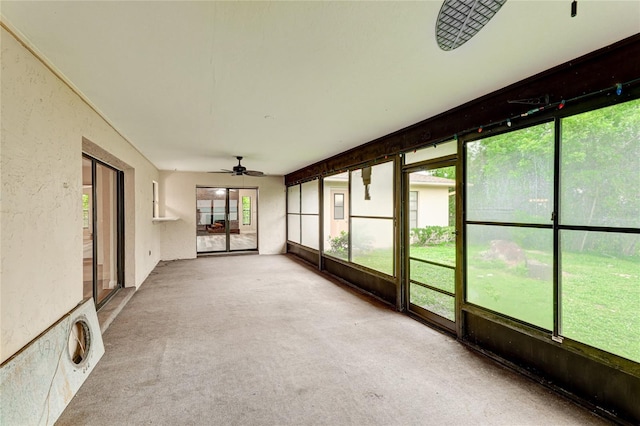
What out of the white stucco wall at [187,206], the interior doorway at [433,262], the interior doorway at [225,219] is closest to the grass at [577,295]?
the interior doorway at [433,262]

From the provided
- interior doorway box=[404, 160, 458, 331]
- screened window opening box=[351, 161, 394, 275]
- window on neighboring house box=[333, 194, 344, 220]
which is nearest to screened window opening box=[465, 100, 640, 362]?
interior doorway box=[404, 160, 458, 331]

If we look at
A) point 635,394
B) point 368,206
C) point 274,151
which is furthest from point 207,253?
point 635,394

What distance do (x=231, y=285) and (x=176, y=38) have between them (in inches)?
182

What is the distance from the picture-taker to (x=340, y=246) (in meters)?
6.61

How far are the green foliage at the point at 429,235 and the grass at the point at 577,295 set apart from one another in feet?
4.12

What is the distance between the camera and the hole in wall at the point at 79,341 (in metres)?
2.53

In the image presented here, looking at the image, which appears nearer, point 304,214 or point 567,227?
point 567,227

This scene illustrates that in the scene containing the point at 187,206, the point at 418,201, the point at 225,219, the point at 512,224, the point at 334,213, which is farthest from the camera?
the point at 225,219

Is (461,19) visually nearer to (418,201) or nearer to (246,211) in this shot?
(418,201)

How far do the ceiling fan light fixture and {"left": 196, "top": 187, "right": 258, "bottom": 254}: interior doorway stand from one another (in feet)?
26.5

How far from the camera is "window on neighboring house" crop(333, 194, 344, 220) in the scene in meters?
8.25

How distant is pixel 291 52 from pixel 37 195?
82.5 inches

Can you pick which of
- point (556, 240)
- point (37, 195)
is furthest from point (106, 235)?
point (556, 240)

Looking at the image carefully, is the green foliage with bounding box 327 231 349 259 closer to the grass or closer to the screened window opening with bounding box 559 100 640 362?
the grass
